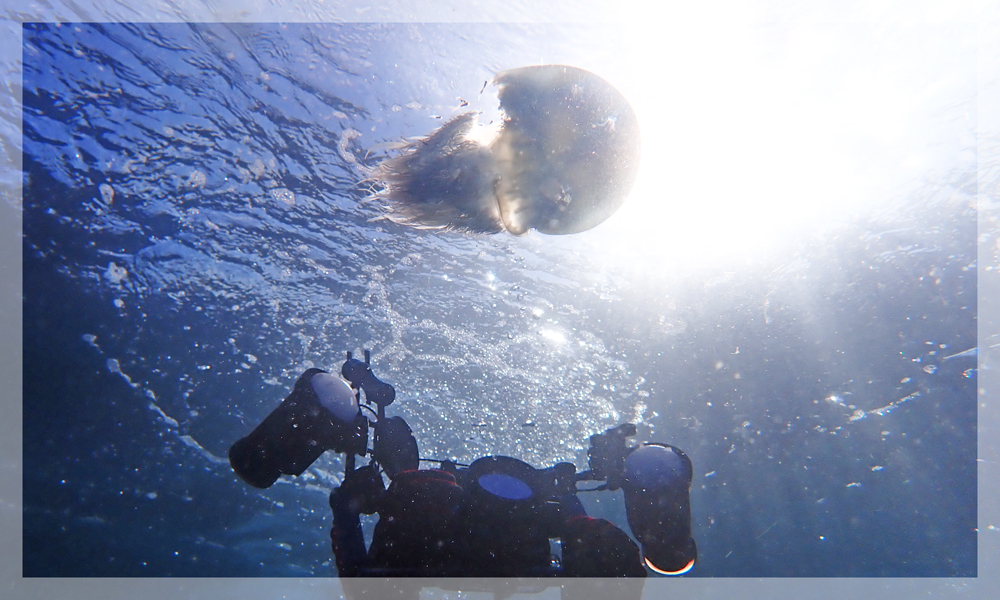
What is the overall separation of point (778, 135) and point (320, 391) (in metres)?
6.78

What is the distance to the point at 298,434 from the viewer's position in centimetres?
372

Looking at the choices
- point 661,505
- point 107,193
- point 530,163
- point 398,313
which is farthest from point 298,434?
point 107,193

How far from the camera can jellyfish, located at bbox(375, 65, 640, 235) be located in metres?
3.13

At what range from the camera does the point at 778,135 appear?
20.8 feet

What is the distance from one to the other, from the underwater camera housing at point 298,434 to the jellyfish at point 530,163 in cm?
165

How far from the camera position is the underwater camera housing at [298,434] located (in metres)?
3.69

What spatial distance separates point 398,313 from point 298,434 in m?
5.82

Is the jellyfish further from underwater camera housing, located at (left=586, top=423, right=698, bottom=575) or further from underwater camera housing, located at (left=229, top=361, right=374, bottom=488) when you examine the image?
underwater camera housing, located at (left=586, top=423, right=698, bottom=575)

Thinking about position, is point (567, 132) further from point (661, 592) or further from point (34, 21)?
point (661, 592)

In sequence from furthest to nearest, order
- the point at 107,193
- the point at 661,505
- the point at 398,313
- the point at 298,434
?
the point at 398,313 < the point at 107,193 < the point at 661,505 < the point at 298,434

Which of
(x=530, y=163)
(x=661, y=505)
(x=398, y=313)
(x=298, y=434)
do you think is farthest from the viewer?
(x=398, y=313)

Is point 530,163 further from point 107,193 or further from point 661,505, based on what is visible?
point 107,193

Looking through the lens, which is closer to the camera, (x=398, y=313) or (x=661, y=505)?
(x=661, y=505)

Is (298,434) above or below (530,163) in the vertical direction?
below
